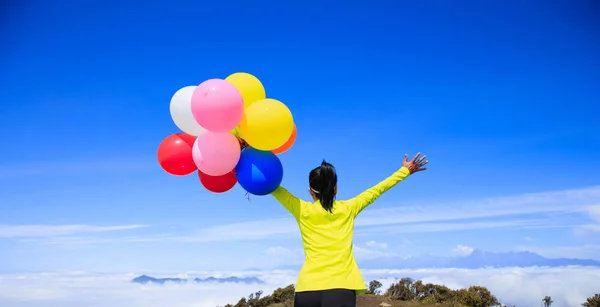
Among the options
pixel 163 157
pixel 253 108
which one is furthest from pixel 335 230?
pixel 163 157

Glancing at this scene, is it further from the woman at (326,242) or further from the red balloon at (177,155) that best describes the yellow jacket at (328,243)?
the red balloon at (177,155)

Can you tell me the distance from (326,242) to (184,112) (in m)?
1.95

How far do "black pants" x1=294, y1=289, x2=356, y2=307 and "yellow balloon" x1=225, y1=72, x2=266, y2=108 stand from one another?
78.1 inches

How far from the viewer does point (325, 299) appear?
12.9ft

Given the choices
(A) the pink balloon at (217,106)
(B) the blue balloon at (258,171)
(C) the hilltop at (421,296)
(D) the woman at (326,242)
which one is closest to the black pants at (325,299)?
(D) the woman at (326,242)

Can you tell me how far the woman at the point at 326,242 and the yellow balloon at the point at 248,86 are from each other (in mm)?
1138

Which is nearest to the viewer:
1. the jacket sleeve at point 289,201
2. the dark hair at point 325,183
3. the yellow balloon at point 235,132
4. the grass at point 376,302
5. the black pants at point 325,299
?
the black pants at point 325,299

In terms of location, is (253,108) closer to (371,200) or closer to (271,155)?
(271,155)

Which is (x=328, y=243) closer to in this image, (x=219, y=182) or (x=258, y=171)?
(x=258, y=171)

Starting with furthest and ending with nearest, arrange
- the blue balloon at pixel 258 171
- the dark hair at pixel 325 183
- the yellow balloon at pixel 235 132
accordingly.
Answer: the yellow balloon at pixel 235 132 → the blue balloon at pixel 258 171 → the dark hair at pixel 325 183

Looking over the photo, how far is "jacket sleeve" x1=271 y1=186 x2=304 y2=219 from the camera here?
4.33m

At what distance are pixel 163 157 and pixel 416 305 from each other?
7068 millimetres

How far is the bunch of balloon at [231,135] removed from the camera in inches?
185

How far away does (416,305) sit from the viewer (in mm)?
10539
